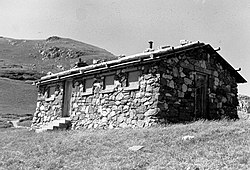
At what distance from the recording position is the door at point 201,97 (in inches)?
612

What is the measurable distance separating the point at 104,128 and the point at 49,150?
5322 mm

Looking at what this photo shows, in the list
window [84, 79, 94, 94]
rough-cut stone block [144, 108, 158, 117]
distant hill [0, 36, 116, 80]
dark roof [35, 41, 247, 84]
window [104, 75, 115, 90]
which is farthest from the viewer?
distant hill [0, 36, 116, 80]

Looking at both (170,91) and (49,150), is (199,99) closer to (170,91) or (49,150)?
(170,91)

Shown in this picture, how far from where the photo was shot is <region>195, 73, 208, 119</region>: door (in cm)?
1555

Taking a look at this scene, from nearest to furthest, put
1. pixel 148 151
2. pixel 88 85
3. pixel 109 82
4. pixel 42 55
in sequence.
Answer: pixel 148 151, pixel 109 82, pixel 88 85, pixel 42 55

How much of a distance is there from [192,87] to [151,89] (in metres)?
2.48

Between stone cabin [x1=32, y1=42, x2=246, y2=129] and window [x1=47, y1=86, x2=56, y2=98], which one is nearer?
stone cabin [x1=32, y1=42, x2=246, y2=129]

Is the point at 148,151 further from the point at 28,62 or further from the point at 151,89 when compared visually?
the point at 28,62

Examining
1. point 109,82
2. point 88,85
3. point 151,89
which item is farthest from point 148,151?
point 88,85

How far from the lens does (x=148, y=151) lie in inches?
351

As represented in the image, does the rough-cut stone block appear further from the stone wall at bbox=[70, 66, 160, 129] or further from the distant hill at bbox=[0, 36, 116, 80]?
the distant hill at bbox=[0, 36, 116, 80]

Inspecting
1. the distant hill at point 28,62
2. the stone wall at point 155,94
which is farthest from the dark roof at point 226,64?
the distant hill at point 28,62

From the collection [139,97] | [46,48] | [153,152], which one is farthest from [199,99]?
[46,48]

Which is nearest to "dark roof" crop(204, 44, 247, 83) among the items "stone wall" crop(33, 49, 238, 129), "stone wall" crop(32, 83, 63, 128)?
"stone wall" crop(33, 49, 238, 129)
